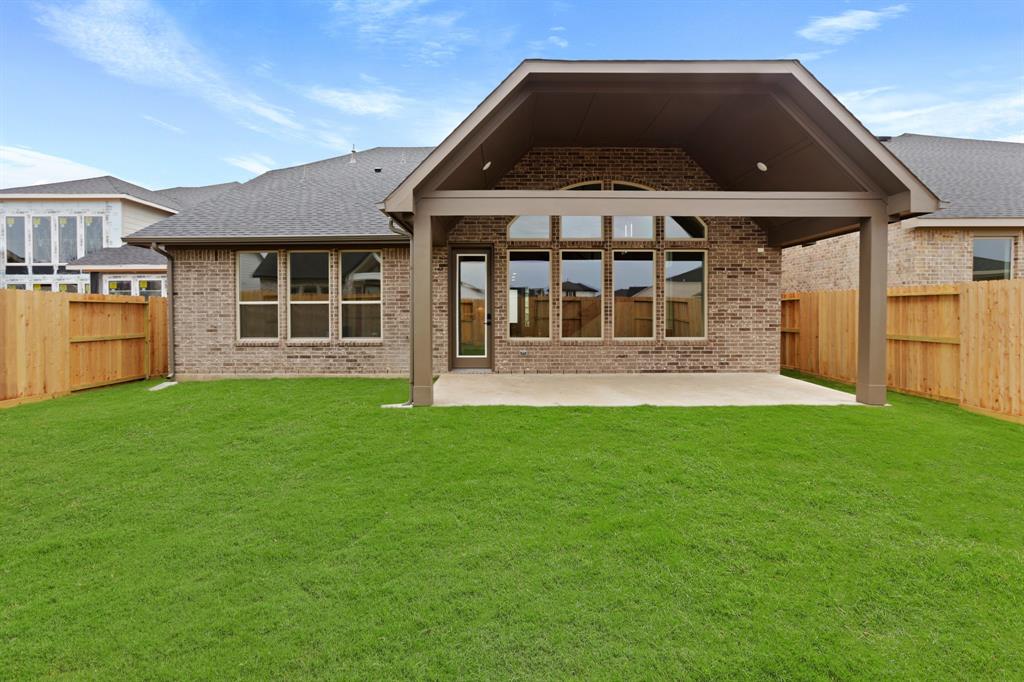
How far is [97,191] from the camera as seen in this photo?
22.0m

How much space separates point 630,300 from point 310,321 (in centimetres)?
658

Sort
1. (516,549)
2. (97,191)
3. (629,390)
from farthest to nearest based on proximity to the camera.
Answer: (97,191) → (629,390) → (516,549)

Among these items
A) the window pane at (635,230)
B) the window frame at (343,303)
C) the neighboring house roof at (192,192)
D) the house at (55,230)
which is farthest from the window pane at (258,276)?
the neighboring house roof at (192,192)

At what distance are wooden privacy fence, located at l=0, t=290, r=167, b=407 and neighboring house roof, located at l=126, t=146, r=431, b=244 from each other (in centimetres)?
162

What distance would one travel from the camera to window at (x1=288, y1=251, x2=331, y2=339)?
34.4 feet

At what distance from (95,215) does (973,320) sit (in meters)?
28.8

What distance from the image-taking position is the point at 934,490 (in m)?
4.59

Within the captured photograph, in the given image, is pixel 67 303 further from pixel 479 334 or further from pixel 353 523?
pixel 353 523

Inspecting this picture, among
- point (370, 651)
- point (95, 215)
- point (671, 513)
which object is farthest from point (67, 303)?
point (95, 215)

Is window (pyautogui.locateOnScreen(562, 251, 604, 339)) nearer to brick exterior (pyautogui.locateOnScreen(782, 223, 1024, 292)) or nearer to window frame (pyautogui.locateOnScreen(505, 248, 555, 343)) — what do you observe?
window frame (pyautogui.locateOnScreen(505, 248, 555, 343))

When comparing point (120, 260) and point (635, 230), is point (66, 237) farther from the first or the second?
point (635, 230)

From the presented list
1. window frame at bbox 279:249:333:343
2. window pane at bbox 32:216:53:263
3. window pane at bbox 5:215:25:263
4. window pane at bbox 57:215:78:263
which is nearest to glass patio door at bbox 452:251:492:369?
window frame at bbox 279:249:333:343

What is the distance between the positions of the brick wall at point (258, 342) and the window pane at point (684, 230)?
545 cm

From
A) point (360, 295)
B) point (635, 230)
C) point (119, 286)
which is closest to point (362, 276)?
point (360, 295)
